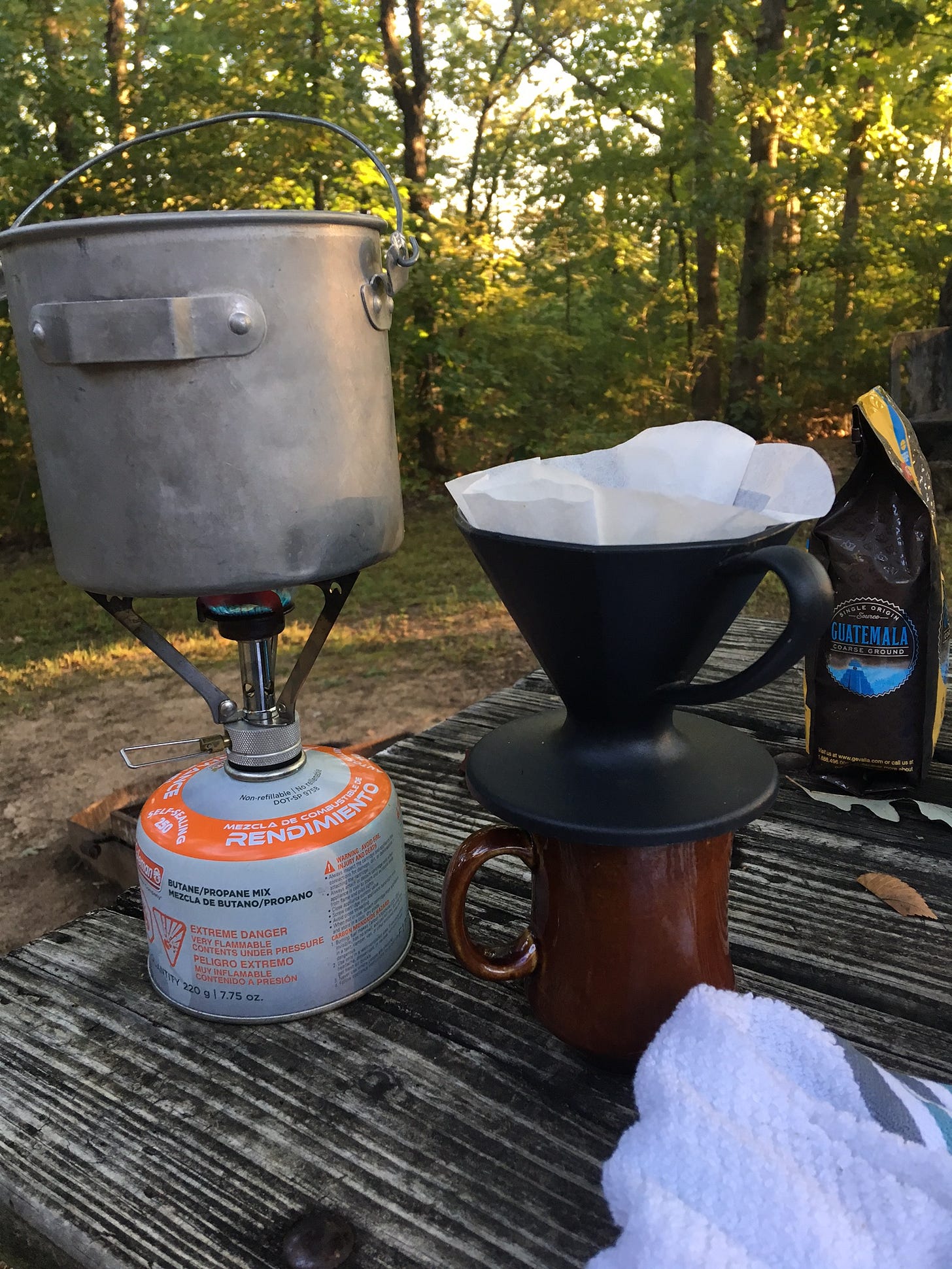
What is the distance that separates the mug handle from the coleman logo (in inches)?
10.7

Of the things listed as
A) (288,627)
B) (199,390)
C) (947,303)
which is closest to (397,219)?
(199,390)

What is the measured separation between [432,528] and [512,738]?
669 cm

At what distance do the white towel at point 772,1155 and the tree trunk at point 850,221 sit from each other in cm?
969

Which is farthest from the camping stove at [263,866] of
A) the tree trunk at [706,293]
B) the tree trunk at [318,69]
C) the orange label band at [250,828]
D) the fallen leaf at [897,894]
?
the tree trunk at [706,293]

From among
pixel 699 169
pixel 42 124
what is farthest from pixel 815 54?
pixel 42 124

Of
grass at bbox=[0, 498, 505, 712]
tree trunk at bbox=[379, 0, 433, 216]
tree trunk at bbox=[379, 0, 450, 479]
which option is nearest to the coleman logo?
grass at bbox=[0, 498, 505, 712]

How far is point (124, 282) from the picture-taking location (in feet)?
2.55

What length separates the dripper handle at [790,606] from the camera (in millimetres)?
609

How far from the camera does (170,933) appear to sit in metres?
0.89

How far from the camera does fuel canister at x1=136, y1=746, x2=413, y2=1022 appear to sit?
33.6 inches

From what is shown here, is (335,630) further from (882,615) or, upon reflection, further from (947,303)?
(947,303)

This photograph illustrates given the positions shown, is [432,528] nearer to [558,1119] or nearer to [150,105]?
[150,105]

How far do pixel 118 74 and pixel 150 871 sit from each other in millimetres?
7296

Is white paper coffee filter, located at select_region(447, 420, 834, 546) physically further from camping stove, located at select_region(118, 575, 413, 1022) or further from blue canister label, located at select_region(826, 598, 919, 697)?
blue canister label, located at select_region(826, 598, 919, 697)
